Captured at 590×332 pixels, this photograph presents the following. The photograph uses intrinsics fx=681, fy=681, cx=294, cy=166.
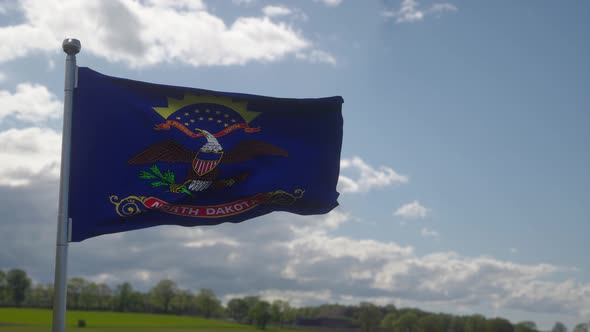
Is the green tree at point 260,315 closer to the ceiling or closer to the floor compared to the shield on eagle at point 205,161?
closer to the floor

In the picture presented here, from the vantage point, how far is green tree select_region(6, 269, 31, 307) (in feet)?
591

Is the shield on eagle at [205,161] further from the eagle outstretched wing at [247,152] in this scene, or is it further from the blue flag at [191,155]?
the eagle outstretched wing at [247,152]

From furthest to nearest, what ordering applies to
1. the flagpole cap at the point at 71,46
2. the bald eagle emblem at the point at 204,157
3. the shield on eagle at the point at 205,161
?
the shield on eagle at the point at 205,161 → the bald eagle emblem at the point at 204,157 → the flagpole cap at the point at 71,46

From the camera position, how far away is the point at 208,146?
13.9 metres

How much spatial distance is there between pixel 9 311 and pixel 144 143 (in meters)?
165

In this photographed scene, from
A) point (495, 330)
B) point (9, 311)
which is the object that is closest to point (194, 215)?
point (9, 311)

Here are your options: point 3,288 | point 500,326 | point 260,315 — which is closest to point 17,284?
point 3,288

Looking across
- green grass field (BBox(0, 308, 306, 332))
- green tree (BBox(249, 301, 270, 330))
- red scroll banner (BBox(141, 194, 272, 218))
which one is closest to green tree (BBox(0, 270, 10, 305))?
green grass field (BBox(0, 308, 306, 332))

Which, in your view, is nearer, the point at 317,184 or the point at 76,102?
the point at 76,102

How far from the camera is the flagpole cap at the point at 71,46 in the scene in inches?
486

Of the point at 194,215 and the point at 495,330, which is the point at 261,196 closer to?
the point at 194,215

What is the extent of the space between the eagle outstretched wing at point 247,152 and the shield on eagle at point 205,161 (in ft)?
0.65

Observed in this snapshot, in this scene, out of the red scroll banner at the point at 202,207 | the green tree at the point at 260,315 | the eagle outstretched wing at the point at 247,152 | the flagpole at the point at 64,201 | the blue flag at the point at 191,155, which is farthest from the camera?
the green tree at the point at 260,315

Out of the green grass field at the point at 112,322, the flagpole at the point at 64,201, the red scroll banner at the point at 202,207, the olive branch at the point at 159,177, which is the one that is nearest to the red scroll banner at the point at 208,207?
the red scroll banner at the point at 202,207
